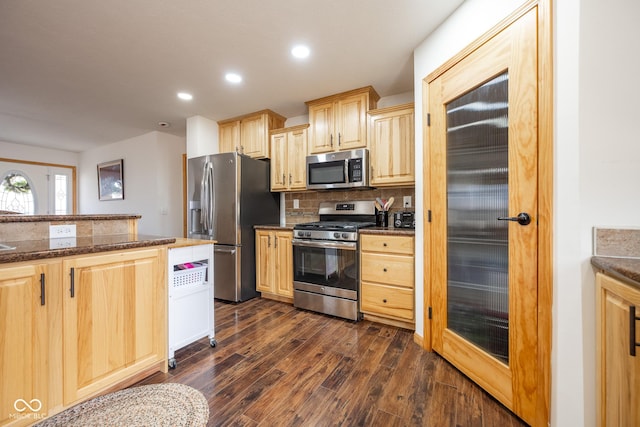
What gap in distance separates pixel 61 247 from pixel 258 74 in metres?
2.10

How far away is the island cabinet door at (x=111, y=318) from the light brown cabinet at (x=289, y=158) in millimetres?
1852

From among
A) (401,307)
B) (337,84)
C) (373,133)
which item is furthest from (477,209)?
(337,84)

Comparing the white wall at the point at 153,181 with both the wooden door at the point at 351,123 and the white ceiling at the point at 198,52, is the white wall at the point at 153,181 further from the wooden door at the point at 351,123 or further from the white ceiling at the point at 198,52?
the wooden door at the point at 351,123

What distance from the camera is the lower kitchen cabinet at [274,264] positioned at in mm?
2951

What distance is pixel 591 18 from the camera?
0.98 m

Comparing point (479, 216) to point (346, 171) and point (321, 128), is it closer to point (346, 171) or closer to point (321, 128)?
point (346, 171)

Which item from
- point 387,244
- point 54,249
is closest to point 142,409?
→ point 54,249

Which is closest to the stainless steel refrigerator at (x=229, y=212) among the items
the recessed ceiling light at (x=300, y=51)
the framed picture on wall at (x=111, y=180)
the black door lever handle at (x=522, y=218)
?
the recessed ceiling light at (x=300, y=51)

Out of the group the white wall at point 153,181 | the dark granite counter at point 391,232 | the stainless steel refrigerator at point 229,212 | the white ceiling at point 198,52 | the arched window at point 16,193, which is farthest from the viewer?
the arched window at point 16,193

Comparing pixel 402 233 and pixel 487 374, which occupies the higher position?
pixel 402 233

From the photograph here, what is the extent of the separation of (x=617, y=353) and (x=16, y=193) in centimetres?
798

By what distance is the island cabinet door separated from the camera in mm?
1252

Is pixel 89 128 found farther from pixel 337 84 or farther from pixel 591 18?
pixel 591 18

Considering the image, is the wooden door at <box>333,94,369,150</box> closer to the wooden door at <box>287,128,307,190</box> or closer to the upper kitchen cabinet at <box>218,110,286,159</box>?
the wooden door at <box>287,128,307,190</box>
